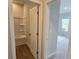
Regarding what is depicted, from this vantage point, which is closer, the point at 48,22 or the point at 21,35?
the point at 48,22

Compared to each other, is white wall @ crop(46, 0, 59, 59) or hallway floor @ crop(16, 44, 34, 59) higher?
white wall @ crop(46, 0, 59, 59)

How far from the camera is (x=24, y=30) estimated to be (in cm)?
703

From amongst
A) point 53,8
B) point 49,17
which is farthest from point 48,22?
point 53,8

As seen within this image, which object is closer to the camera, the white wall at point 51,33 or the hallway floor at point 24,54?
the white wall at point 51,33

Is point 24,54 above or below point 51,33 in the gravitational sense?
below

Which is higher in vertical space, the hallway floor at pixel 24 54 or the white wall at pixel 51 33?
the white wall at pixel 51 33

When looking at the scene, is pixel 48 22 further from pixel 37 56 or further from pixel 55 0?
pixel 37 56

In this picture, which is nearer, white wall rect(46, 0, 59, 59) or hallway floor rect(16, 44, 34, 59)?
white wall rect(46, 0, 59, 59)

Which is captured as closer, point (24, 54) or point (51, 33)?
point (51, 33)
